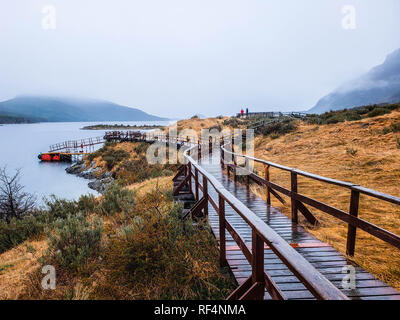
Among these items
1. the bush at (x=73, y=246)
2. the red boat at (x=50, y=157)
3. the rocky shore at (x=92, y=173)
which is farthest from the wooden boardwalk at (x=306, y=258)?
the red boat at (x=50, y=157)

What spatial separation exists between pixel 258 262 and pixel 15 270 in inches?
207

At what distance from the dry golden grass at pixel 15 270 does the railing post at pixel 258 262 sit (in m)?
3.79

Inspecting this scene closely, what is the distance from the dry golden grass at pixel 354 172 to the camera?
158 inches

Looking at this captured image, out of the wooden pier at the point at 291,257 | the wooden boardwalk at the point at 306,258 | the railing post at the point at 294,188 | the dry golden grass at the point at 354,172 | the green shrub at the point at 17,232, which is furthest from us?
the green shrub at the point at 17,232

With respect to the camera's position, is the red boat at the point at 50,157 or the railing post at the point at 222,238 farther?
the red boat at the point at 50,157

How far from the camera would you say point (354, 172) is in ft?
30.6

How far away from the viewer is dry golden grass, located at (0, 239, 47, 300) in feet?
13.4

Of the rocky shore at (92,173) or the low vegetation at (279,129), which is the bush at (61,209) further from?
the low vegetation at (279,129)

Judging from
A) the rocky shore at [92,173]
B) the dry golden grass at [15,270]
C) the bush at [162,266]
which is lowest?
the rocky shore at [92,173]

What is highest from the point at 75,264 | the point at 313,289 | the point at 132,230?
the point at 313,289
